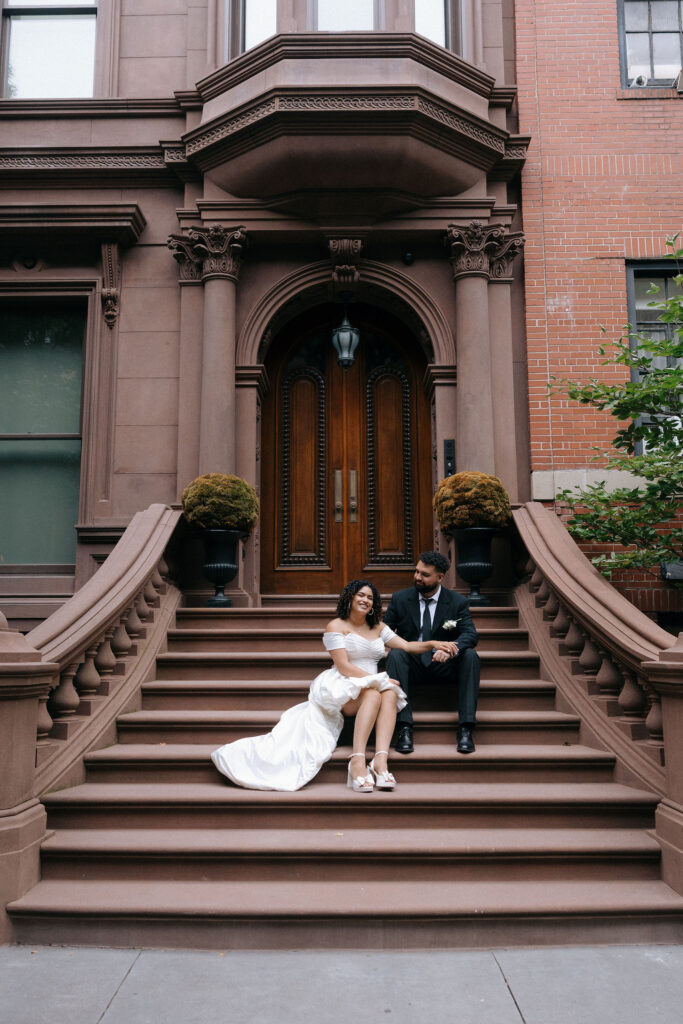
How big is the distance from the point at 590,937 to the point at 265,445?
20.4 feet

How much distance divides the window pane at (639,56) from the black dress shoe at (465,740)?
7.80 metres

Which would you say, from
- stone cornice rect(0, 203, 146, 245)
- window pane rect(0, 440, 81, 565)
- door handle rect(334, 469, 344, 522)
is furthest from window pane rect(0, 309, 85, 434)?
door handle rect(334, 469, 344, 522)

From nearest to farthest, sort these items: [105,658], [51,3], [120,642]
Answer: [105,658]
[120,642]
[51,3]

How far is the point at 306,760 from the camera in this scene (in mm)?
4906

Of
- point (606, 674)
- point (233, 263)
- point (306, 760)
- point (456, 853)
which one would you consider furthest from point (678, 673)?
point (233, 263)

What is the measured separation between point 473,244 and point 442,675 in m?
4.97

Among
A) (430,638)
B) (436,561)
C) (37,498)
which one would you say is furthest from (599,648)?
(37,498)

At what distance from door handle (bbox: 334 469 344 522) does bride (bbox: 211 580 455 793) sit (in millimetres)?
3369

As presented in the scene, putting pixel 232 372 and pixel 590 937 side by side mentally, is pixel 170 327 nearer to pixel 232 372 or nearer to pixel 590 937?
pixel 232 372

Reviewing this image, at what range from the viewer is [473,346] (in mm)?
8484

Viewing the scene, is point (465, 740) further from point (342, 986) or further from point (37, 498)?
point (37, 498)

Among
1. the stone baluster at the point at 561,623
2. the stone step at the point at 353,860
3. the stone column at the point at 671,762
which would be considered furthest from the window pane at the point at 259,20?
the stone step at the point at 353,860

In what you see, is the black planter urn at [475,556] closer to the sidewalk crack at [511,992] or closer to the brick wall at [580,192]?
the brick wall at [580,192]

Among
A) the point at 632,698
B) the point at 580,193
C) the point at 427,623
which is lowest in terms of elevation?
the point at 632,698
